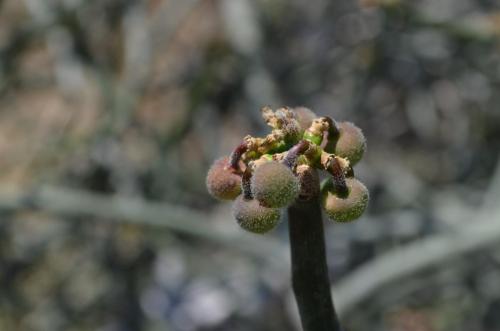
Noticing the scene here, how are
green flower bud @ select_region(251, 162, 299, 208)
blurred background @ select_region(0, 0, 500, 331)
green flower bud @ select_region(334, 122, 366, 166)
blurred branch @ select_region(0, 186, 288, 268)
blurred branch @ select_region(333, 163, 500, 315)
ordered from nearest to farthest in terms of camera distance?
green flower bud @ select_region(251, 162, 299, 208), green flower bud @ select_region(334, 122, 366, 166), blurred branch @ select_region(333, 163, 500, 315), blurred branch @ select_region(0, 186, 288, 268), blurred background @ select_region(0, 0, 500, 331)

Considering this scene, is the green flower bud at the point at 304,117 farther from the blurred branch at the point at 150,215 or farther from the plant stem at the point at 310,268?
the blurred branch at the point at 150,215

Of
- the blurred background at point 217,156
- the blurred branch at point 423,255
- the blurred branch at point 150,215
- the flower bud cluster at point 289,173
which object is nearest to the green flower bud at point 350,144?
the flower bud cluster at point 289,173

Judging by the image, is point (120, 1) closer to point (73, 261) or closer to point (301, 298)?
point (73, 261)

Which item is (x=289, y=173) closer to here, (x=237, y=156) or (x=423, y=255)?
(x=237, y=156)

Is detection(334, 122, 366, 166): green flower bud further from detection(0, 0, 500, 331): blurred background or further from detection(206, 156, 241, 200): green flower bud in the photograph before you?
detection(0, 0, 500, 331): blurred background

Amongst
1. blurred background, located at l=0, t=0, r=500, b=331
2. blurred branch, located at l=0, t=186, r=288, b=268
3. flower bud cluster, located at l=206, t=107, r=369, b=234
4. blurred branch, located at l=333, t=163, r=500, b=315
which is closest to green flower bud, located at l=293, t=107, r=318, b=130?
flower bud cluster, located at l=206, t=107, r=369, b=234

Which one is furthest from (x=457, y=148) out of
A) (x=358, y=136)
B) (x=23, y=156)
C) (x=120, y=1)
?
(x=358, y=136)
